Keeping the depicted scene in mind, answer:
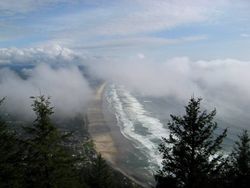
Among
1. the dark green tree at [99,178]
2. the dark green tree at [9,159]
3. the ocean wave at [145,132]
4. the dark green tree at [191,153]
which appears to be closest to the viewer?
the dark green tree at [9,159]

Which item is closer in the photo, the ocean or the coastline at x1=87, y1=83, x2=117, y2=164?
the ocean

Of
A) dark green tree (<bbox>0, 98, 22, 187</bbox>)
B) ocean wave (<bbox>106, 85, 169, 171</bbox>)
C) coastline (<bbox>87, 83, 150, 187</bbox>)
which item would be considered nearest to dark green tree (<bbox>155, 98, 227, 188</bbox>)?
dark green tree (<bbox>0, 98, 22, 187</bbox>)

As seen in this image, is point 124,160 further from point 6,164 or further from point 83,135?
point 6,164

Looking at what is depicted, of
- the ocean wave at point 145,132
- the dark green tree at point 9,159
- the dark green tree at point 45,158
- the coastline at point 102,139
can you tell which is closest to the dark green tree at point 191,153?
the dark green tree at point 45,158

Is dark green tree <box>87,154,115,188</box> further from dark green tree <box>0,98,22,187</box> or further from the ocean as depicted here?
the ocean

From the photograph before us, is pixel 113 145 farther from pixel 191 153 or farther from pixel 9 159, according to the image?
pixel 9 159

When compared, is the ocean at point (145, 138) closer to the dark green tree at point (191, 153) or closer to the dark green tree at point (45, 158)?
the dark green tree at point (191, 153)

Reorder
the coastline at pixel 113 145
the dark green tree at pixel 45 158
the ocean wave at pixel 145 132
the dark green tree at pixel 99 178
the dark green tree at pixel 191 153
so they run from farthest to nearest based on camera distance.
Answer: the ocean wave at pixel 145 132
the coastline at pixel 113 145
the dark green tree at pixel 99 178
the dark green tree at pixel 191 153
the dark green tree at pixel 45 158
